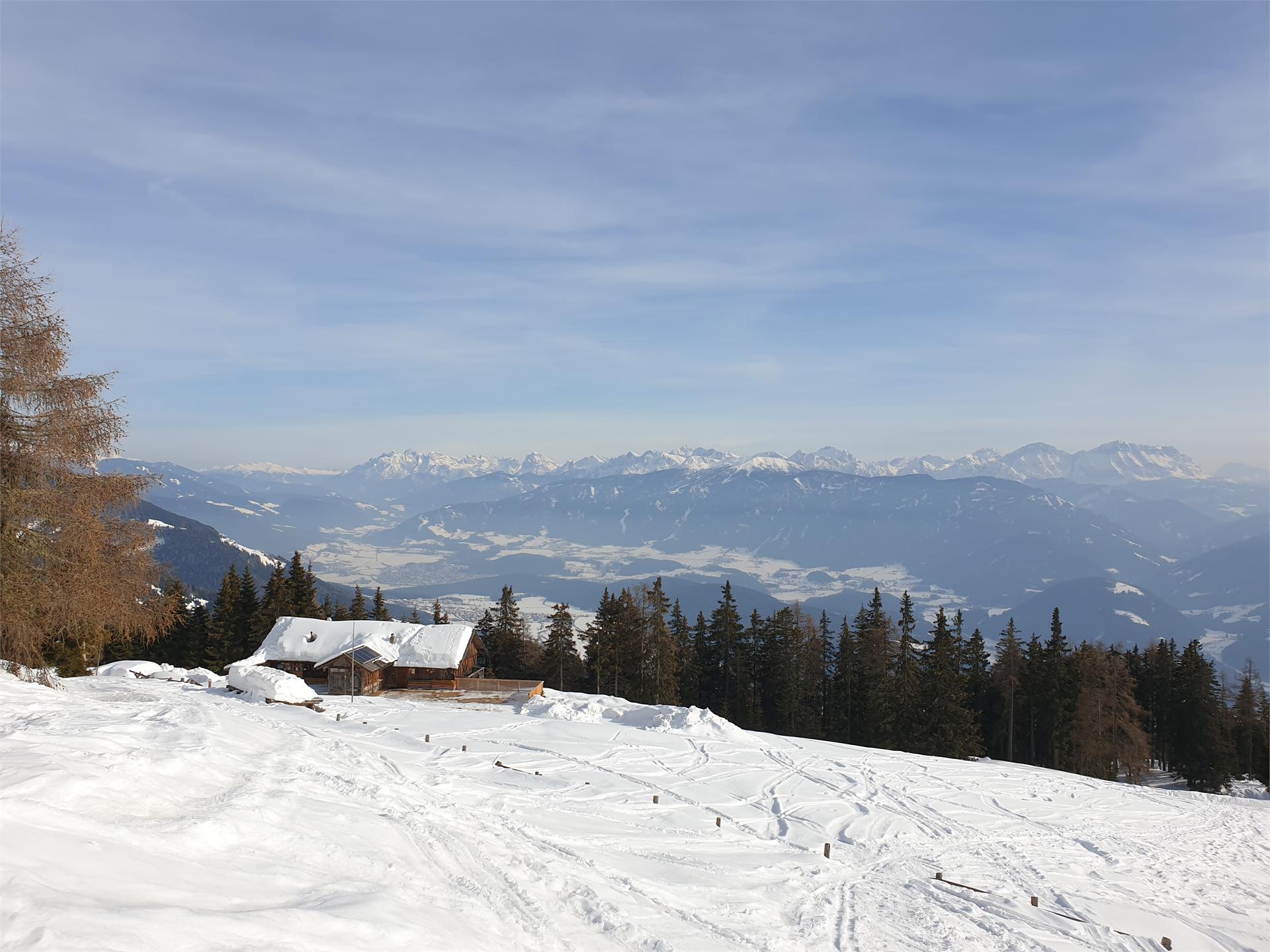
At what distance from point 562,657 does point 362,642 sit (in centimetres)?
1650

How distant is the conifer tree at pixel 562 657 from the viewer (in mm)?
55844

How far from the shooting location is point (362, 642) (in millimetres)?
45125

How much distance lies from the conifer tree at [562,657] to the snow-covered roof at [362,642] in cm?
924

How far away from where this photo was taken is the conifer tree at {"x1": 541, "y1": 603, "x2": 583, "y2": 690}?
55.8m

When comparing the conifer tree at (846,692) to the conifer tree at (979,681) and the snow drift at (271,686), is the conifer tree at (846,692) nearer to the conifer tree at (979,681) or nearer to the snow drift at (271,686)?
the conifer tree at (979,681)

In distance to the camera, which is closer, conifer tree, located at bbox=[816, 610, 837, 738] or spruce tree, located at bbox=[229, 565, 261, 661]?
spruce tree, located at bbox=[229, 565, 261, 661]

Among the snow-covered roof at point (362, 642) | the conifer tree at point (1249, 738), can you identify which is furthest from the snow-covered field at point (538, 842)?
the conifer tree at point (1249, 738)

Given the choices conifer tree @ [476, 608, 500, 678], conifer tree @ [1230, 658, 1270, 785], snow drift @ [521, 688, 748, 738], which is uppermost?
snow drift @ [521, 688, 748, 738]

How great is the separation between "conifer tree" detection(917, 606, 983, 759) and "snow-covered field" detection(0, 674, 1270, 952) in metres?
12.8

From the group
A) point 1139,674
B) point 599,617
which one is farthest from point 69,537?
point 1139,674

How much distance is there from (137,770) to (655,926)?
8.79m

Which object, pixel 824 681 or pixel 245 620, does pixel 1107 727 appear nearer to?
pixel 824 681

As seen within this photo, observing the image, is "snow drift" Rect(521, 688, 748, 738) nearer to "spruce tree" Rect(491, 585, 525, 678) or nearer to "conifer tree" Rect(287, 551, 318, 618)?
"spruce tree" Rect(491, 585, 525, 678)

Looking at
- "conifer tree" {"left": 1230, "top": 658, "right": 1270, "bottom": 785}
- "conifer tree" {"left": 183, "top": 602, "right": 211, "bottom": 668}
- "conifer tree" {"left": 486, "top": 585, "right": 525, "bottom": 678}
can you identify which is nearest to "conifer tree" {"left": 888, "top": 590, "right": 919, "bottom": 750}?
"conifer tree" {"left": 1230, "top": 658, "right": 1270, "bottom": 785}
